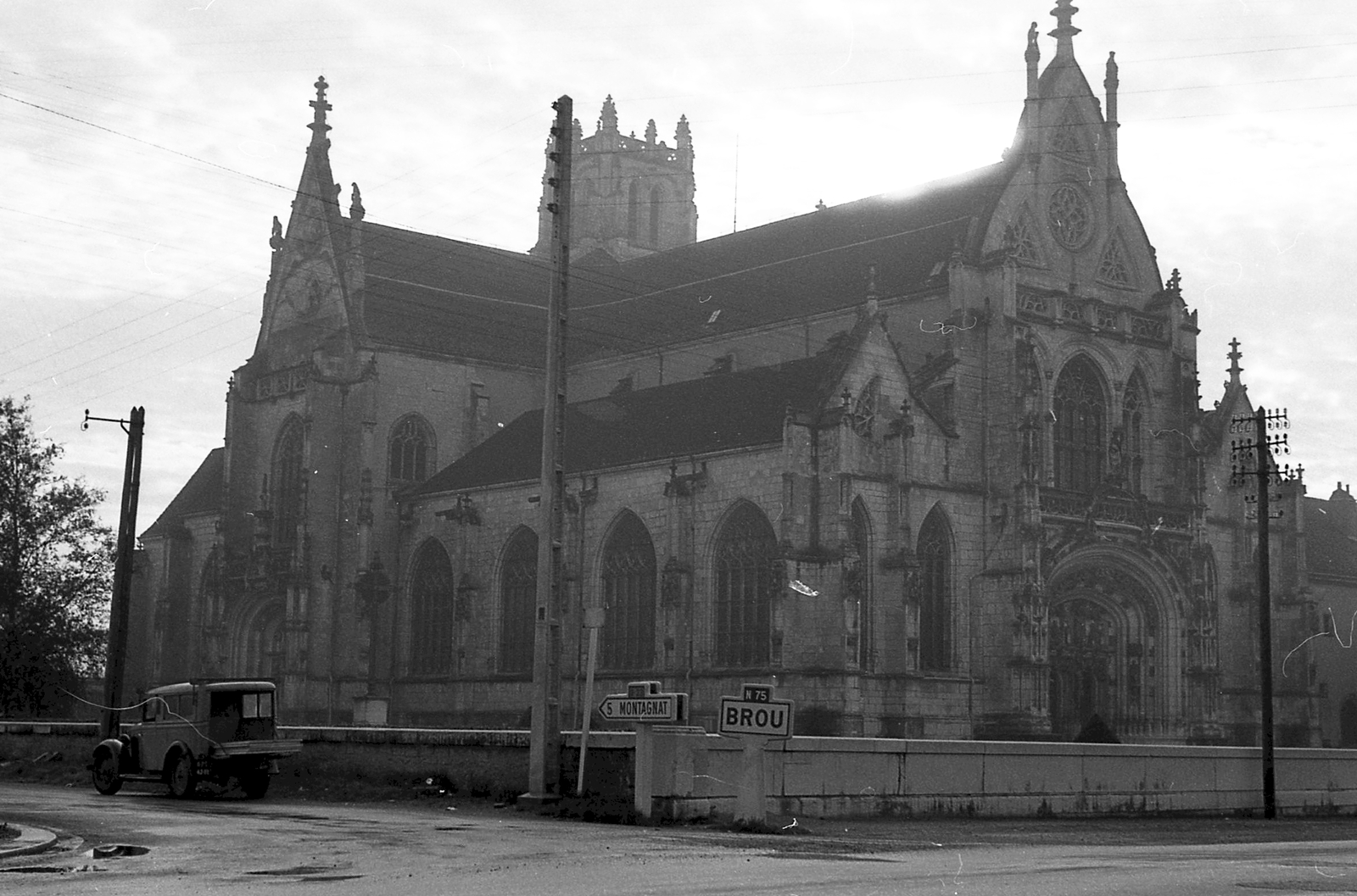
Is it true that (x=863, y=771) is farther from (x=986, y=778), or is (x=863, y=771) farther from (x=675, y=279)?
(x=675, y=279)

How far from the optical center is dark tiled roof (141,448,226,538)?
6711 cm

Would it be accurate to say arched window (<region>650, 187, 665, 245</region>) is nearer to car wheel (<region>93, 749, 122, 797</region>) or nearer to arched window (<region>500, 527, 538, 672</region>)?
arched window (<region>500, 527, 538, 672</region>)

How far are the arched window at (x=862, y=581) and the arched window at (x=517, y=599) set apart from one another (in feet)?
39.8

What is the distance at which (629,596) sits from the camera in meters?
52.5

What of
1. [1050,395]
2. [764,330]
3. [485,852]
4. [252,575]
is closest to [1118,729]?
[1050,395]

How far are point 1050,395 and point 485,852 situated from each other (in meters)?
36.4

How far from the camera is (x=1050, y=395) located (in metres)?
52.2

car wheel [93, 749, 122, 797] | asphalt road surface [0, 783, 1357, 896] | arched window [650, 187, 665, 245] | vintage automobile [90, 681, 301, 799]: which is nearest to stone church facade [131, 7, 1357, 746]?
arched window [650, 187, 665, 245]

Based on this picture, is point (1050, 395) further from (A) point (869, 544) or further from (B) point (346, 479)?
(B) point (346, 479)

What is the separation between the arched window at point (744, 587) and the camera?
48.0 metres

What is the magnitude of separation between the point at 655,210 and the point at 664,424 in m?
32.8

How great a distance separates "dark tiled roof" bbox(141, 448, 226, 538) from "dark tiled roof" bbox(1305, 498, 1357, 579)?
135 feet

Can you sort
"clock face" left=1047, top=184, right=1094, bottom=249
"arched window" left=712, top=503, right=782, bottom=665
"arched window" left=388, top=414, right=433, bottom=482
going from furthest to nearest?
"arched window" left=388, top=414, right=433, bottom=482, "clock face" left=1047, top=184, right=1094, bottom=249, "arched window" left=712, top=503, right=782, bottom=665

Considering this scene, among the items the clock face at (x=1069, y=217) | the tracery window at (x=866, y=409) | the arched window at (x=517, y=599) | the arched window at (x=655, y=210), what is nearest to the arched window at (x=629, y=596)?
the arched window at (x=517, y=599)
